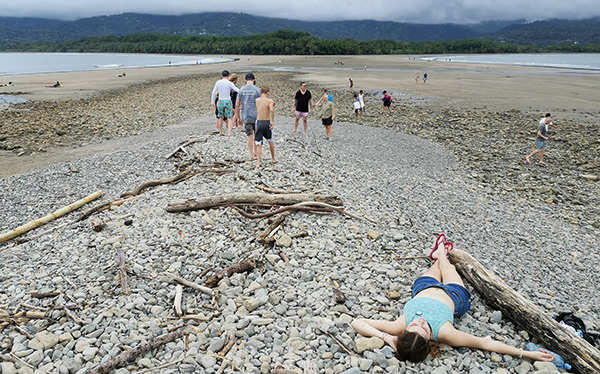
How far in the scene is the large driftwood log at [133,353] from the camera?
176 inches

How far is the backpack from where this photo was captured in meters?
5.14

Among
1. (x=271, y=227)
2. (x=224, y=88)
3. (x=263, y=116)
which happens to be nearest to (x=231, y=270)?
(x=271, y=227)

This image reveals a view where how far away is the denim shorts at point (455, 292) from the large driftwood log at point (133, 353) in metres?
3.60

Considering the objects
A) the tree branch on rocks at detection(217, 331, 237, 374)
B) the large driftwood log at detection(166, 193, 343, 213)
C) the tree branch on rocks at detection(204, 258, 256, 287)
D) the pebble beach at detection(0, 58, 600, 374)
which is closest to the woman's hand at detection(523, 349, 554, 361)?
the pebble beach at detection(0, 58, 600, 374)

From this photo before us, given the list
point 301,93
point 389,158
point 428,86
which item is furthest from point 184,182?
point 428,86

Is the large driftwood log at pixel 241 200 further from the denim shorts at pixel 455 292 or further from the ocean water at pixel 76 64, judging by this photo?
the ocean water at pixel 76 64

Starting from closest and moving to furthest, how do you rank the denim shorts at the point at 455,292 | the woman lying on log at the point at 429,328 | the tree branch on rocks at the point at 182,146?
the woman lying on log at the point at 429,328
the denim shorts at the point at 455,292
the tree branch on rocks at the point at 182,146

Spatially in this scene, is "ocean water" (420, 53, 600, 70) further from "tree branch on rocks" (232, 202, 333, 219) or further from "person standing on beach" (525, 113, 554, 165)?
"tree branch on rocks" (232, 202, 333, 219)

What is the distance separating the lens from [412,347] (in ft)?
14.9

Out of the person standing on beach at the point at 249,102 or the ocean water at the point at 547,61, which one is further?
the ocean water at the point at 547,61

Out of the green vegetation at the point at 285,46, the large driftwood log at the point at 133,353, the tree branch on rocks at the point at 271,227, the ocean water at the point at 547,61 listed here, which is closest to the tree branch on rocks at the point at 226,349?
the large driftwood log at the point at 133,353

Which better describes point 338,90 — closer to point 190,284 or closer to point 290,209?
point 290,209

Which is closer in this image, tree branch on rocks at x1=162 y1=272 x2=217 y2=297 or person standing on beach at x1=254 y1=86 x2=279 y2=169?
tree branch on rocks at x1=162 y1=272 x2=217 y2=297

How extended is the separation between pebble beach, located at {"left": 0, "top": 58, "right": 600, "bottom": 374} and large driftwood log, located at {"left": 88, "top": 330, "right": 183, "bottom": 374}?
87mm
